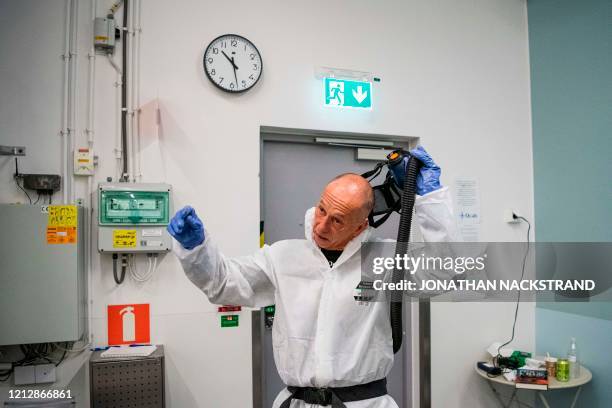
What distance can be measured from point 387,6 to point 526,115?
125cm

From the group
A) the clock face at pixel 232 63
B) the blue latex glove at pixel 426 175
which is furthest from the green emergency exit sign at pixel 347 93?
the blue latex glove at pixel 426 175

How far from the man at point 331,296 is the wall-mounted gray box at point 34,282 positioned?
95cm

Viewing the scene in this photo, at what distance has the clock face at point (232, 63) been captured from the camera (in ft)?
7.04

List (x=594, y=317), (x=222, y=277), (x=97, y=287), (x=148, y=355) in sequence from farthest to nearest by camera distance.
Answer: (x=594, y=317) → (x=97, y=287) → (x=148, y=355) → (x=222, y=277)

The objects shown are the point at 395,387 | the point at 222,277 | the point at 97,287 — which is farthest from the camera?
the point at 395,387

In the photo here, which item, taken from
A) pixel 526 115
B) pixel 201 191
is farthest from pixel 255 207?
pixel 526 115

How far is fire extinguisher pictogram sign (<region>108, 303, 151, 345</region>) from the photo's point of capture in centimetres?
198

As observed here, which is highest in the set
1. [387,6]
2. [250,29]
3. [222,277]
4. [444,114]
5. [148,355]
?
[387,6]

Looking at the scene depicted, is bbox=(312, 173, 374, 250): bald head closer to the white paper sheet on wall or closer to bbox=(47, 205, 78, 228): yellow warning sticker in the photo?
bbox=(47, 205, 78, 228): yellow warning sticker

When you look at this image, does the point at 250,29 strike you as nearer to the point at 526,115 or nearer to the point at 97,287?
the point at 97,287

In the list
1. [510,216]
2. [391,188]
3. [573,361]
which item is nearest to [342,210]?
[391,188]

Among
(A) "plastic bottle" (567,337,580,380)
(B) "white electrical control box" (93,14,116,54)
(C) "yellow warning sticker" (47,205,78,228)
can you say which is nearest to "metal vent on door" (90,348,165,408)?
(C) "yellow warning sticker" (47,205,78,228)

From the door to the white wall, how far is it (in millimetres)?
173

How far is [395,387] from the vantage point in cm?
256
